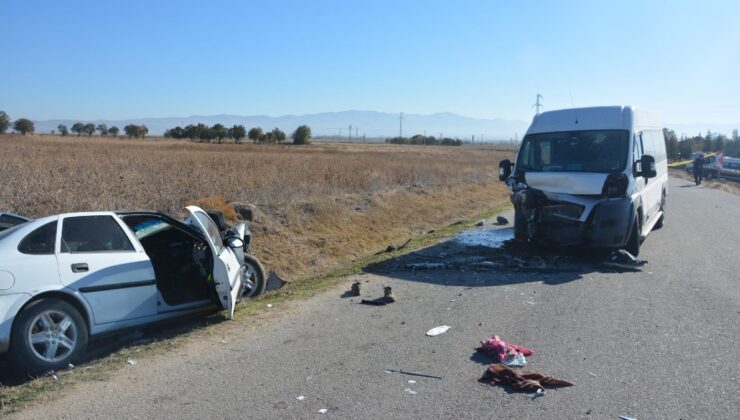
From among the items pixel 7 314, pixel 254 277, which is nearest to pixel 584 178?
pixel 254 277

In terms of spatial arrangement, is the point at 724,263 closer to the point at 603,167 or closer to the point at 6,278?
the point at 603,167

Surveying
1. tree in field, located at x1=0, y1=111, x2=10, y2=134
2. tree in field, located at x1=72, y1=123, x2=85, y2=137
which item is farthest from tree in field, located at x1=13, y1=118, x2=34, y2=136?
tree in field, located at x1=72, y1=123, x2=85, y2=137

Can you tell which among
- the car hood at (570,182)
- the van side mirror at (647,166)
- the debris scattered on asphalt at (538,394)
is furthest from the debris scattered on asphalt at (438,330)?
the van side mirror at (647,166)

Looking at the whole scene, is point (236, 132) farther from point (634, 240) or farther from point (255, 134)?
point (634, 240)

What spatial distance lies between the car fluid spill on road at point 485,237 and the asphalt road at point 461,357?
9.18 ft

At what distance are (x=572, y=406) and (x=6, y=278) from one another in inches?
193

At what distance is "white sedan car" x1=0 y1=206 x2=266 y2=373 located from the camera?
5379 millimetres

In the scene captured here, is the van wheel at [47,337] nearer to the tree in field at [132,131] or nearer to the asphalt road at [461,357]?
the asphalt road at [461,357]

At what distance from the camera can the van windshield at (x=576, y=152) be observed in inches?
396

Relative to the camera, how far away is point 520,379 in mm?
4852

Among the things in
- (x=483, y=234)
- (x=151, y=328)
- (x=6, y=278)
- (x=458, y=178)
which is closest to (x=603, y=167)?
(x=483, y=234)

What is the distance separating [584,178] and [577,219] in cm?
70

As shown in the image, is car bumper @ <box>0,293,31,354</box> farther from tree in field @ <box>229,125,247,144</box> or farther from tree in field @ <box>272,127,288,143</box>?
tree in field @ <box>272,127,288,143</box>

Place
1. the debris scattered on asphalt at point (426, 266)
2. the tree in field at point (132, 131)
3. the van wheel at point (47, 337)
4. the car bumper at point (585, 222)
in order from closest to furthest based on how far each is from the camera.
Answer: the van wheel at point (47, 337)
the car bumper at point (585, 222)
the debris scattered on asphalt at point (426, 266)
the tree in field at point (132, 131)
